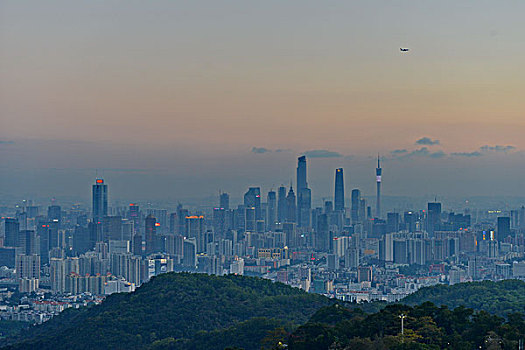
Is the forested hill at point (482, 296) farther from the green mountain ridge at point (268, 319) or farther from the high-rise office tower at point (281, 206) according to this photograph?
the high-rise office tower at point (281, 206)

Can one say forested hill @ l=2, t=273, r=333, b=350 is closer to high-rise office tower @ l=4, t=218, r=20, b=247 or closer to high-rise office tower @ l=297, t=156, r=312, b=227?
high-rise office tower @ l=4, t=218, r=20, b=247

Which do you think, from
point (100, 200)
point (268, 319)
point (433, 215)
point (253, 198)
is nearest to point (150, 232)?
point (100, 200)

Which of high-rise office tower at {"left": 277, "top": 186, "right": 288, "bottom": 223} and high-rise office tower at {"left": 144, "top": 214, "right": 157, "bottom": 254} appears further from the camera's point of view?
high-rise office tower at {"left": 277, "top": 186, "right": 288, "bottom": 223}

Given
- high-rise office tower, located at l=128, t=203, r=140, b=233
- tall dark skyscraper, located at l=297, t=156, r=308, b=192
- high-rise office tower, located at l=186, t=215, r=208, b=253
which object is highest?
tall dark skyscraper, located at l=297, t=156, r=308, b=192

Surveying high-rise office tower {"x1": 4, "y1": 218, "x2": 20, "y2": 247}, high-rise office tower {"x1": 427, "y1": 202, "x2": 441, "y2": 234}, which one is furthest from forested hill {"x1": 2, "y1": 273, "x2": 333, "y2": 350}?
high-rise office tower {"x1": 427, "y1": 202, "x2": 441, "y2": 234}

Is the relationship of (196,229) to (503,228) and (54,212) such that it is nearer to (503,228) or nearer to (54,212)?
(54,212)

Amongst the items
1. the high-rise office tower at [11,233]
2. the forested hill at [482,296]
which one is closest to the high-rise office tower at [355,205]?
the high-rise office tower at [11,233]

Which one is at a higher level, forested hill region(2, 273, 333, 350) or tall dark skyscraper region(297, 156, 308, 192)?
tall dark skyscraper region(297, 156, 308, 192)
